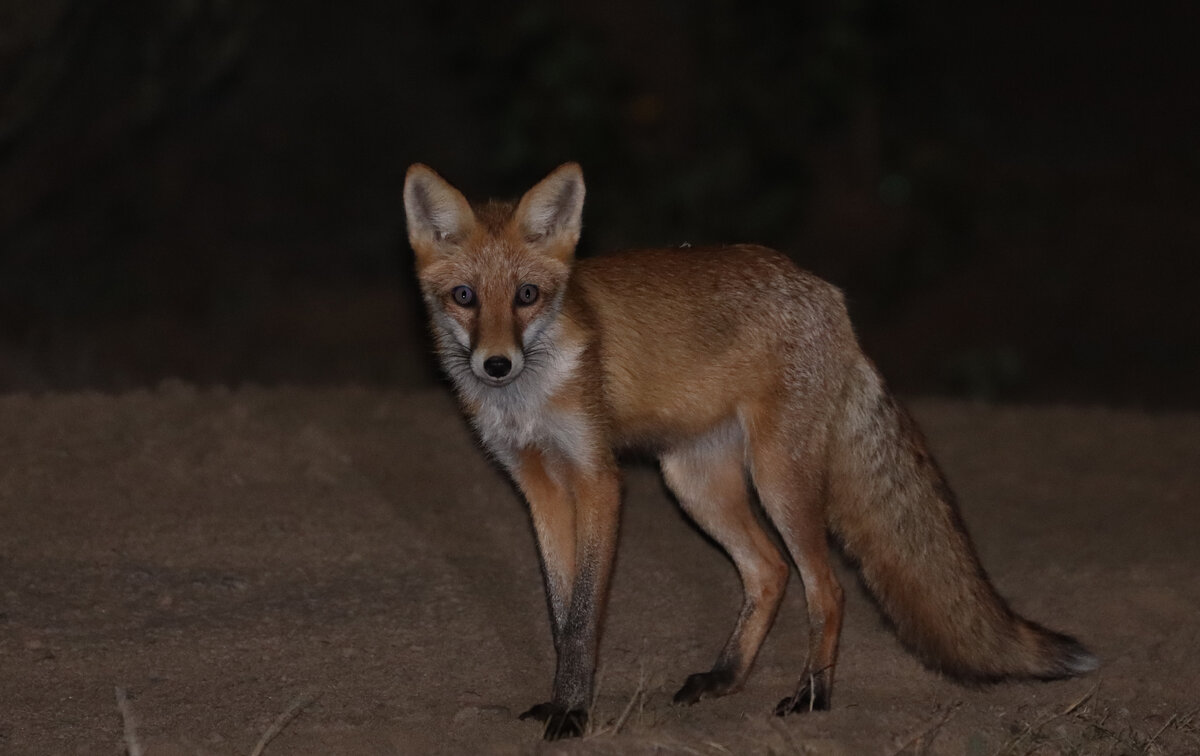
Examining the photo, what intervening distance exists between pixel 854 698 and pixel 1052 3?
24.5m

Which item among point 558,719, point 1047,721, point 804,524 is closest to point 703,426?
point 804,524

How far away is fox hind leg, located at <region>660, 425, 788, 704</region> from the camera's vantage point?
495 cm

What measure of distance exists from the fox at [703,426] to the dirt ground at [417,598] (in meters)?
0.23

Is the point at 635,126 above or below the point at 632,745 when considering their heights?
above

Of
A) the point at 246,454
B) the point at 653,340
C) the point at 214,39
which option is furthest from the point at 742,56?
the point at 653,340

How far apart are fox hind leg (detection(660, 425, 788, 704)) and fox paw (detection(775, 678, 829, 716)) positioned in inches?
11.3

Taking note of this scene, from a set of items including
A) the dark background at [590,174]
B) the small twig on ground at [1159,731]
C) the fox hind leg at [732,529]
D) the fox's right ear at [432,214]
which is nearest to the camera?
the small twig on ground at [1159,731]

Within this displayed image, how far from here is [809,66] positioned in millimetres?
13742

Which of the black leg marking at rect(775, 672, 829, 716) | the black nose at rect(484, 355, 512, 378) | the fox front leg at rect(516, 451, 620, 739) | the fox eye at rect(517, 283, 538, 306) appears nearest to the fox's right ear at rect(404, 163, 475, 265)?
the fox eye at rect(517, 283, 538, 306)

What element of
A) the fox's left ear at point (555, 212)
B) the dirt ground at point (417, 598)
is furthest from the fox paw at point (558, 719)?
the fox's left ear at point (555, 212)

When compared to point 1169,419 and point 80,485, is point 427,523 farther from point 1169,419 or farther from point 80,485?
point 1169,419

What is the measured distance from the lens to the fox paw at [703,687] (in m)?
4.78

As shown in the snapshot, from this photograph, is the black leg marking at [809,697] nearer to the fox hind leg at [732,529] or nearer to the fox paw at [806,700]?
the fox paw at [806,700]

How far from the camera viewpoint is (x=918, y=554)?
486 cm
